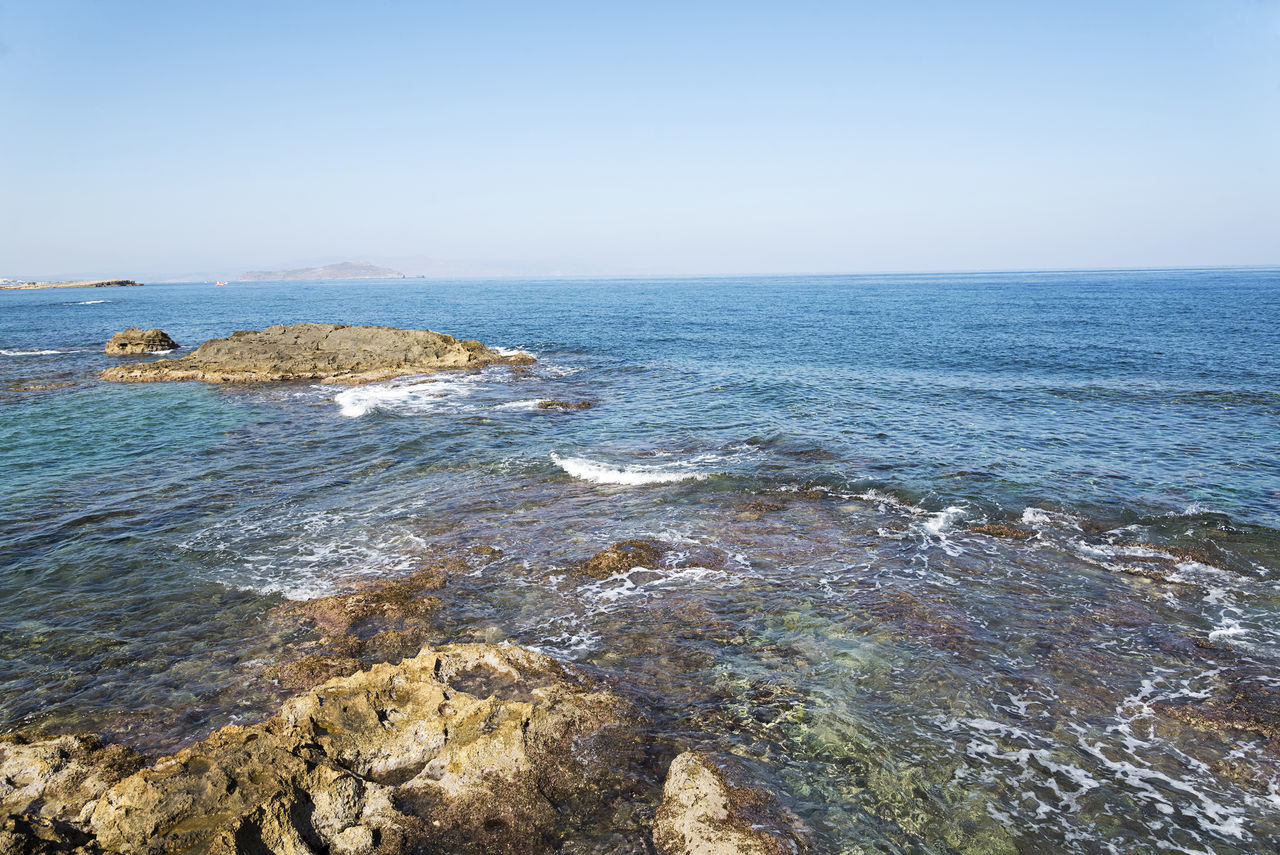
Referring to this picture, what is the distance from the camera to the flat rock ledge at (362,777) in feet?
20.1

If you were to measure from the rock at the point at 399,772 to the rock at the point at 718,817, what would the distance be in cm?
75

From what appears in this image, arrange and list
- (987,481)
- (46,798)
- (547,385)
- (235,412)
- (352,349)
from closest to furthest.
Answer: (46,798), (987,481), (235,412), (547,385), (352,349)

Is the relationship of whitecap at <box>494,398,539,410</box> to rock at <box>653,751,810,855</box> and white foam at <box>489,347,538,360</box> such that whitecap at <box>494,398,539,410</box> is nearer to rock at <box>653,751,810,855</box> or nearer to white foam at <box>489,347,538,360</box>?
white foam at <box>489,347,538,360</box>

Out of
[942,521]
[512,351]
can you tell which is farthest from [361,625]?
[512,351]

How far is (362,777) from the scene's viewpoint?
290 inches

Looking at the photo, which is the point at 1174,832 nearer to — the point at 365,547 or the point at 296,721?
the point at 296,721

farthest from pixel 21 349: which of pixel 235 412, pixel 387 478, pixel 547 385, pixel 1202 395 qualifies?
pixel 1202 395

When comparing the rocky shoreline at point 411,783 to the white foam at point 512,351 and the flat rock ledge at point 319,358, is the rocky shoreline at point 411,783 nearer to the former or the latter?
the flat rock ledge at point 319,358

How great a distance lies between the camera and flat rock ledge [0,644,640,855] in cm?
613

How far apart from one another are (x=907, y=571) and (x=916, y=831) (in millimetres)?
7170

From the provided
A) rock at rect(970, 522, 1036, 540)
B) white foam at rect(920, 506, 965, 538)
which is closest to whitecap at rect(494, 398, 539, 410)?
white foam at rect(920, 506, 965, 538)

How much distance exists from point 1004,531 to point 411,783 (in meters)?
14.3

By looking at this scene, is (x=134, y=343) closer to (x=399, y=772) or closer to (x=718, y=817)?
(x=399, y=772)

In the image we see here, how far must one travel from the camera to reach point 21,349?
51781 millimetres
